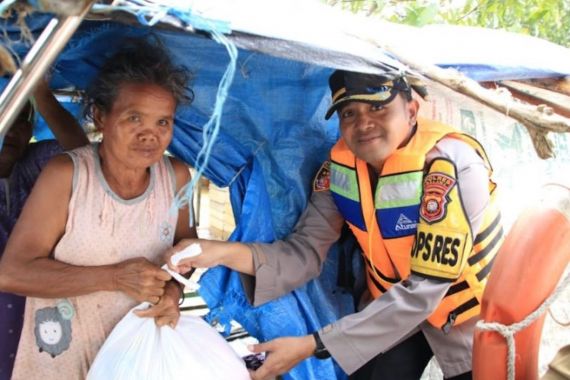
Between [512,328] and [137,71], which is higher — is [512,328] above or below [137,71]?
below

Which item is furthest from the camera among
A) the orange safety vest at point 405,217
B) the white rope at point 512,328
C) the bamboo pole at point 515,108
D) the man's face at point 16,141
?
the man's face at point 16,141

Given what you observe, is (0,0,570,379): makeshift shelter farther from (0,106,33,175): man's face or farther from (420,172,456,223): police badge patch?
(420,172,456,223): police badge patch

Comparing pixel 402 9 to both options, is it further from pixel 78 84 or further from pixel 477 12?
pixel 78 84

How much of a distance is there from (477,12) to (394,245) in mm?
3548

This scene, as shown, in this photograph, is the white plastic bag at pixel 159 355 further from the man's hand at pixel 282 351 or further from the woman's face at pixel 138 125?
the woman's face at pixel 138 125

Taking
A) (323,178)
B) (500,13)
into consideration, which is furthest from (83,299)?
(500,13)

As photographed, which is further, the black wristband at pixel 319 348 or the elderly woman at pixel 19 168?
the elderly woman at pixel 19 168

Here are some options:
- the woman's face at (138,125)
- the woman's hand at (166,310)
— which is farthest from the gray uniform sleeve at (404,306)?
the woman's face at (138,125)

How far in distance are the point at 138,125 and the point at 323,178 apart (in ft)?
2.67

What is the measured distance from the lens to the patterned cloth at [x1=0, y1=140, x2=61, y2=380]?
2064mm

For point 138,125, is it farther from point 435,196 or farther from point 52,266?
point 435,196

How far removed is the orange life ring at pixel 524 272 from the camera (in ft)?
4.98

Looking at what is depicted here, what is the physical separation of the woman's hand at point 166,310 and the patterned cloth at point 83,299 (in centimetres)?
12

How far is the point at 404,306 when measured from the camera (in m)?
1.80
